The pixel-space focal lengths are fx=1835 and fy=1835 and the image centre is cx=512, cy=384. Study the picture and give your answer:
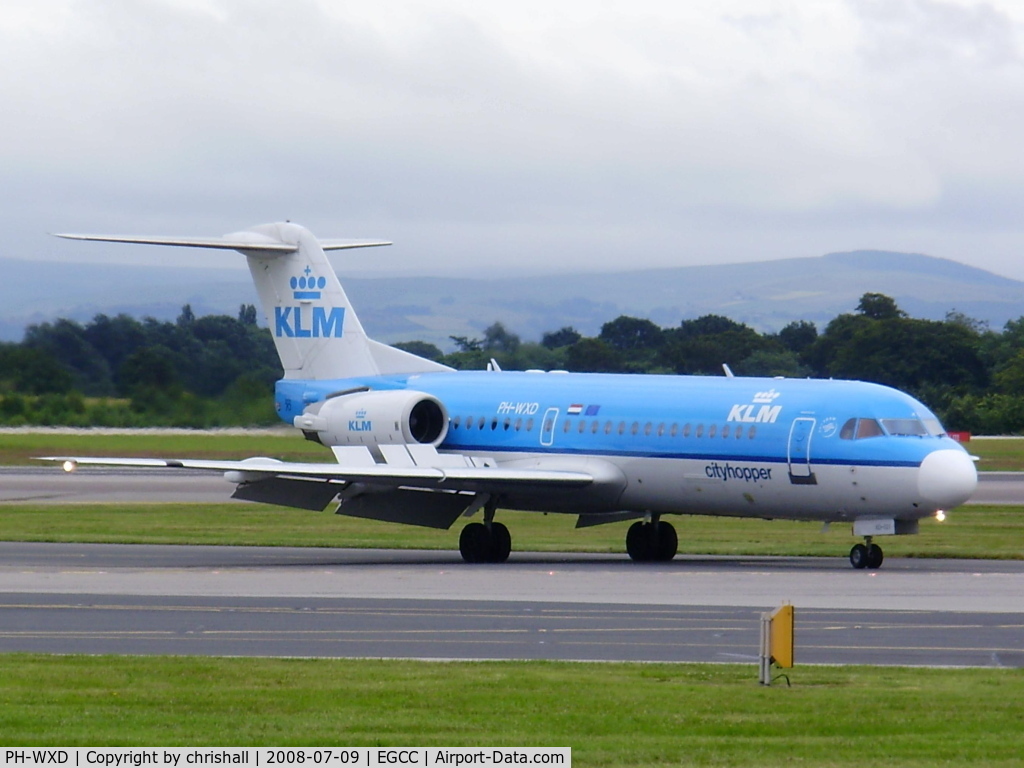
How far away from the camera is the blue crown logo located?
38.8 m

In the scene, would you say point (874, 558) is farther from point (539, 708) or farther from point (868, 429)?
point (539, 708)

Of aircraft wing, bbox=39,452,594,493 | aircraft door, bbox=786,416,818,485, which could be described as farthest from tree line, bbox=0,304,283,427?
aircraft door, bbox=786,416,818,485

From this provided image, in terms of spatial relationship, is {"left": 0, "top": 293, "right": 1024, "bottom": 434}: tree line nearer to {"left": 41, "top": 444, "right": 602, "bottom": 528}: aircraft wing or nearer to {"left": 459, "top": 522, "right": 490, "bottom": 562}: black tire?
{"left": 41, "top": 444, "right": 602, "bottom": 528}: aircraft wing

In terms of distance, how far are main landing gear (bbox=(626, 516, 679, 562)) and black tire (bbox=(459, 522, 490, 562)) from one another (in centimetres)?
266

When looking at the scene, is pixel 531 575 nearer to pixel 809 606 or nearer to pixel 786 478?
pixel 786 478

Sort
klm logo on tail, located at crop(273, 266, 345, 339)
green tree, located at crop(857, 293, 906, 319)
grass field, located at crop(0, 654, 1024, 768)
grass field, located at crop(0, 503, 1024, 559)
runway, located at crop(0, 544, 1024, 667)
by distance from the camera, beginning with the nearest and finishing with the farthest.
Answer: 1. grass field, located at crop(0, 654, 1024, 768)
2. runway, located at crop(0, 544, 1024, 667)
3. grass field, located at crop(0, 503, 1024, 559)
4. klm logo on tail, located at crop(273, 266, 345, 339)
5. green tree, located at crop(857, 293, 906, 319)

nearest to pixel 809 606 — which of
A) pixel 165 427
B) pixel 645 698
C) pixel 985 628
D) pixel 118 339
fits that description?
pixel 985 628

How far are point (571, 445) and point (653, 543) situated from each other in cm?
232

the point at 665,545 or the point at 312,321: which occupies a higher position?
the point at 312,321

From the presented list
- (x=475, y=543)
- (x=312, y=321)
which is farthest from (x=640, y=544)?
(x=312, y=321)

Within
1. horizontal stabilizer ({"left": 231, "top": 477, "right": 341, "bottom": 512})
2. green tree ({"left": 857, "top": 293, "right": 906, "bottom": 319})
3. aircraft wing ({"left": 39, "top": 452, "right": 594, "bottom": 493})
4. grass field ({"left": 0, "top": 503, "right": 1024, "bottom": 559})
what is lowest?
grass field ({"left": 0, "top": 503, "right": 1024, "bottom": 559})

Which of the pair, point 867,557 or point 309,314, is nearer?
point 867,557

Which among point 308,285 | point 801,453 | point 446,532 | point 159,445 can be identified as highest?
point 308,285

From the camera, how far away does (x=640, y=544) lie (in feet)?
110
